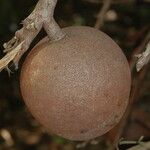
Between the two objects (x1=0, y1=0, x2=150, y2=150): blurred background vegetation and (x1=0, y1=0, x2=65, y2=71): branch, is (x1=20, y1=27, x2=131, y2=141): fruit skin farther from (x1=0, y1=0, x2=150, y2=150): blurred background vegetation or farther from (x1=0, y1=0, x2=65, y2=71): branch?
(x1=0, y1=0, x2=150, y2=150): blurred background vegetation

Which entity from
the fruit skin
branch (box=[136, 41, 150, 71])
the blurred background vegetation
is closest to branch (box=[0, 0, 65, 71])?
the fruit skin

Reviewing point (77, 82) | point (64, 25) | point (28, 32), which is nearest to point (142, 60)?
point (77, 82)

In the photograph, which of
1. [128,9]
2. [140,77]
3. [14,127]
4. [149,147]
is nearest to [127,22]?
[128,9]

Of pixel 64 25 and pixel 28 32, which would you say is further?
pixel 64 25

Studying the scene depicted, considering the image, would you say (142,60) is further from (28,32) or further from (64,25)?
(64,25)

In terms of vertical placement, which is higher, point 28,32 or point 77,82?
point 28,32

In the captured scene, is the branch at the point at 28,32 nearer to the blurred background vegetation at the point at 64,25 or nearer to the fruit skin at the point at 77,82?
the fruit skin at the point at 77,82
